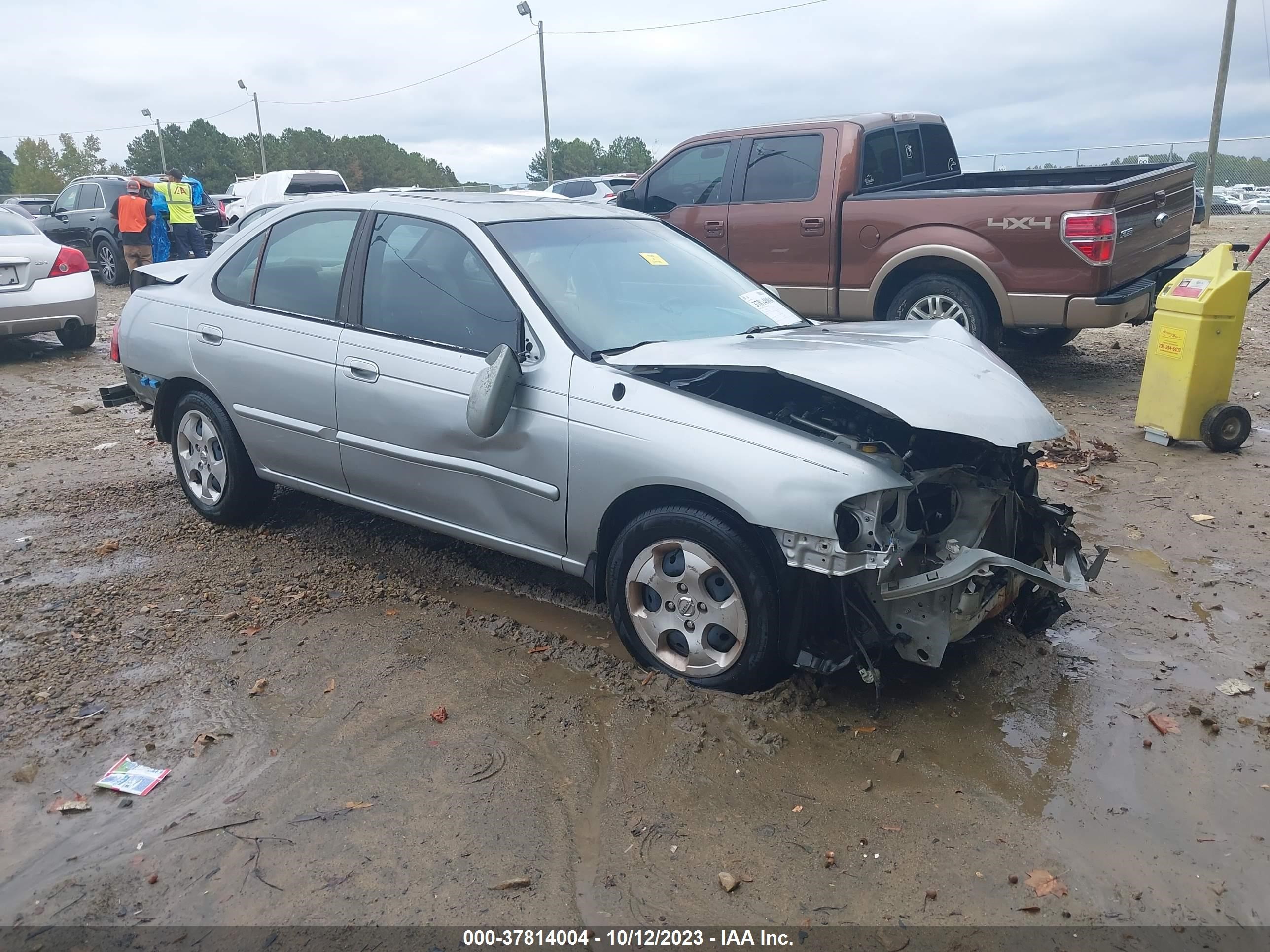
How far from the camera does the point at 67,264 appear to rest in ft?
34.4

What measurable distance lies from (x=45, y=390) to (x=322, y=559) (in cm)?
593

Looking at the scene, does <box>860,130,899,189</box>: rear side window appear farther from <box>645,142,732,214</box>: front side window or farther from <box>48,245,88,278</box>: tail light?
<box>48,245,88,278</box>: tail light

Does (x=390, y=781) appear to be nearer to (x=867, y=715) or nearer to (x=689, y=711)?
(x=689, y=711)

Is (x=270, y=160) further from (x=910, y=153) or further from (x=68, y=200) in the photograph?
(x=910, y=153)

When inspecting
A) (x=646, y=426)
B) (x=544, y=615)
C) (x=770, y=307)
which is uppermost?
(x=770, y=307)

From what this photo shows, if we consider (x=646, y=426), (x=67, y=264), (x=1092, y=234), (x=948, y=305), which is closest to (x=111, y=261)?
(x=67, y=264)

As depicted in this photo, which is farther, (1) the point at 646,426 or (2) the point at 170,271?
(2) the point at 170,271

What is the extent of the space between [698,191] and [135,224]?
34.1ft

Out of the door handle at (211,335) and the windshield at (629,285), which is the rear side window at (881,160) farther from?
the door handle at (211,335)

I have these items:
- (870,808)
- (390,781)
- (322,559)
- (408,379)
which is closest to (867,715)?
(870,808)

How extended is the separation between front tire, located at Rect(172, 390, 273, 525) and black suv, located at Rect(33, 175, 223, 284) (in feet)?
42.6

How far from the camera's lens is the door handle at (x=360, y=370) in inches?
170

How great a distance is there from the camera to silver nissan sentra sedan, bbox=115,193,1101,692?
3.34 m

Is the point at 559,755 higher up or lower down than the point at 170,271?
lower down
